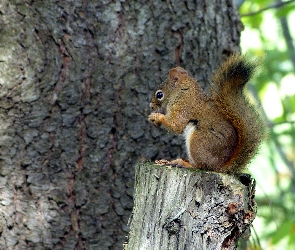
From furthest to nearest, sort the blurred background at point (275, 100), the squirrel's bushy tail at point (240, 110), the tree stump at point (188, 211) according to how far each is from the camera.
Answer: the blurred background at point (275, 100), the squirrel's bushy tail at point (240, 110), the tree stump at point (188, 211)

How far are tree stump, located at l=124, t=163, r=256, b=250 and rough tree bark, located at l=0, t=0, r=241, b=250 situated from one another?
28.3 inches

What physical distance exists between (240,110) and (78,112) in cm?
78

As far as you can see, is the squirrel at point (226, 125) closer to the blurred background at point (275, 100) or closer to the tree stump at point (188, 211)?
the tree stump at point (188, 211)

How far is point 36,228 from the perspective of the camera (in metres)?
2.21

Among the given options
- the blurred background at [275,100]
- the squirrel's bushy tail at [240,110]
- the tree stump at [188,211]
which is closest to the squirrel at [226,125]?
the squirrel's bushy tail at [240,110]

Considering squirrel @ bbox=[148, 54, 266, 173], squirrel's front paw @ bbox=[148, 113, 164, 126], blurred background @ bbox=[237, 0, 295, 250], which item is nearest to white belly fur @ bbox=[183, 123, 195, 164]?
squirrel @ bbox=[148, 54, 266, 173]

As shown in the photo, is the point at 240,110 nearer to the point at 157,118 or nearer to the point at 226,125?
Result: the point at 226,125

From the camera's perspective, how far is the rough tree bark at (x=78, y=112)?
219cm

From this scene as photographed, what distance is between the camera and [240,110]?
6.26 feet

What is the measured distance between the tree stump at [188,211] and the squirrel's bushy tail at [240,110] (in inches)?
11.5

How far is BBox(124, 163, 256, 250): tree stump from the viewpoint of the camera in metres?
1.52

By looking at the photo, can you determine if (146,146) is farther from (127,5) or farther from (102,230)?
(127,5)

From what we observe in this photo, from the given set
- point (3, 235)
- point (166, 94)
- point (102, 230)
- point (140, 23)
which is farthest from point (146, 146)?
point (3, 235)

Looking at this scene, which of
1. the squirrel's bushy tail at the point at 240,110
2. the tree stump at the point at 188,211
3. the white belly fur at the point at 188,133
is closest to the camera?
the tree stump at the point at 188,211
